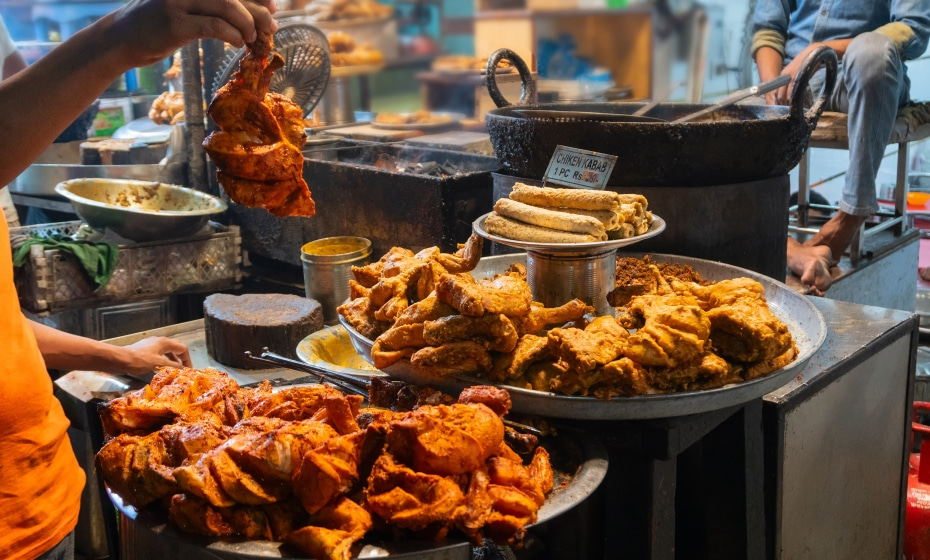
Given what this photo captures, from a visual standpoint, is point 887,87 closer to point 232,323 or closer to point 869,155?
point 869,155

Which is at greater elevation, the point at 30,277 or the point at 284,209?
the point at 284,209

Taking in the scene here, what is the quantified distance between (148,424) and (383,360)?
471mm

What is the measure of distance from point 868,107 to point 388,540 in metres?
3.49

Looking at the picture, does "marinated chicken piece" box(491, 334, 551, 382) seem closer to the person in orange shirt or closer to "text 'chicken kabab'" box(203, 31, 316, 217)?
"text 'chicken kabab'" box(203, 31, 316, 217)

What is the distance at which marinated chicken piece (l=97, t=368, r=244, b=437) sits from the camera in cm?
156

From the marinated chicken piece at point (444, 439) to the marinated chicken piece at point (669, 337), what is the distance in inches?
14.1

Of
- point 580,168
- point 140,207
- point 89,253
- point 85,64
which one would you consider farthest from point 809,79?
point 140,207

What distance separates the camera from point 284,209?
72.7 inches

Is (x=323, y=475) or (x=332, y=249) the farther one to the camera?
(x=332, y=249)

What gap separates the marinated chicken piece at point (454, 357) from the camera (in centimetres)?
162

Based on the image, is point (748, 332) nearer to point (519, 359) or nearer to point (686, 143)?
point (519, 359)

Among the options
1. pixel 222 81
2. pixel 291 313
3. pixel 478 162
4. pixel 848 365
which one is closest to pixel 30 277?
pixel 222 81

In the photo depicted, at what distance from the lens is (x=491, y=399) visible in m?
1.45

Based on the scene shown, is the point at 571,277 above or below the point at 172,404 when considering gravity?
above
